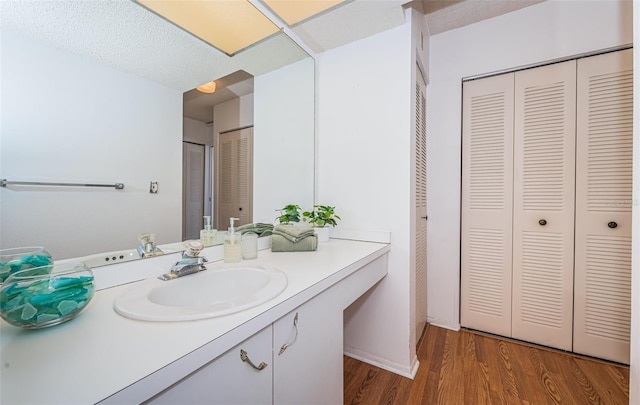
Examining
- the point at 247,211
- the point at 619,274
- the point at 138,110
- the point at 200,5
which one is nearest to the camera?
the point at 138,110

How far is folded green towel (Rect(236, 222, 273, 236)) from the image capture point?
4.38ft

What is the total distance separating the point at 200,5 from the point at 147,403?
1.41 m

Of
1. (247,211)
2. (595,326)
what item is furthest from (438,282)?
(247,211)

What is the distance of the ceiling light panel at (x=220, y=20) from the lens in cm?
103

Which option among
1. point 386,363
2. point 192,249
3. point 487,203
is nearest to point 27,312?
point 192,249

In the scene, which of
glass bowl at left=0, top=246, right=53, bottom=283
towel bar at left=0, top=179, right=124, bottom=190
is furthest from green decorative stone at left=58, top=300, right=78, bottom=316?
towel bar at left=0, top=179, right=124, bottom=190

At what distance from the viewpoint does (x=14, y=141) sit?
657 millimetres

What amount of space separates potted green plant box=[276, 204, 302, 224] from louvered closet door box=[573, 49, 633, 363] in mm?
1774

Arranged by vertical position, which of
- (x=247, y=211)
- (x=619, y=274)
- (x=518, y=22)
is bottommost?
(x=619, y=274)

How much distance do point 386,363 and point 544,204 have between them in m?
1.46

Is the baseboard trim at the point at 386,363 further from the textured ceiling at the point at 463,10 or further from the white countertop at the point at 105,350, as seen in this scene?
the textured ceiling at the point at 463,10

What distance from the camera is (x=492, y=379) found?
57.6 inches

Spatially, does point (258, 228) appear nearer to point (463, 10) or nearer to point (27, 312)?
point (27, 312)

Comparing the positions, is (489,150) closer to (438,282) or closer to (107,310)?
(438,282)
